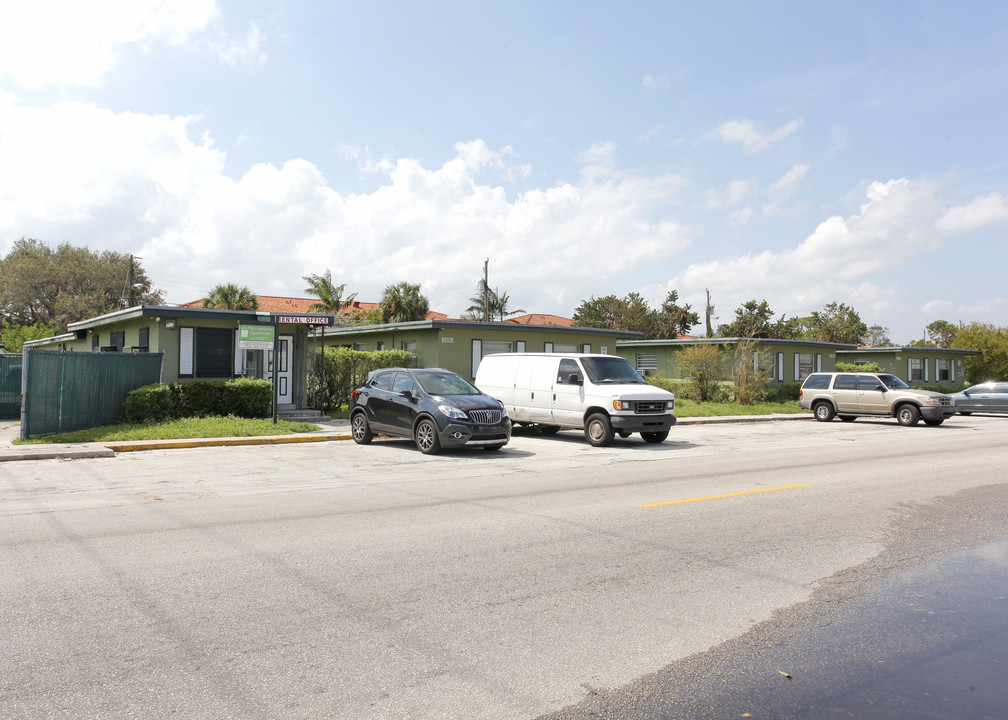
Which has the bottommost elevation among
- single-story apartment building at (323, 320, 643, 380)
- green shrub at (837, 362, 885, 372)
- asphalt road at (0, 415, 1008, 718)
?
asphalt road at (0, 415, 1008, 718)

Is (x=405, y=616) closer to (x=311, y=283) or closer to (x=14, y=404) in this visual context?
(x=14, y=404)

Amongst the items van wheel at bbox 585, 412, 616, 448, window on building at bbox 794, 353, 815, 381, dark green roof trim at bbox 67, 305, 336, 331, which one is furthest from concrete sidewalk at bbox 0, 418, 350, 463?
window on building at bbox 794, 353, 815, 381

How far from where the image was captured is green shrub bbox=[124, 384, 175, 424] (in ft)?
58.7

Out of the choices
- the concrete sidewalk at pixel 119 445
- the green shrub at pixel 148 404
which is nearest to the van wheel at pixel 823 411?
the concrete sidewalk at pixel 119 445

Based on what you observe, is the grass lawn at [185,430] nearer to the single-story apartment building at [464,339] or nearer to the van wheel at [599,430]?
the van wheel at [599,430]

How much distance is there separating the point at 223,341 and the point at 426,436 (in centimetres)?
941

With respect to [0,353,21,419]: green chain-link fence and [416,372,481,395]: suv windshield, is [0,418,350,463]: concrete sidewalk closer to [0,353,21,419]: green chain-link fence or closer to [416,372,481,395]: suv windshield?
[416,372,481,395]: suv windshield

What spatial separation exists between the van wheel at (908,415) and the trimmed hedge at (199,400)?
20.1 m

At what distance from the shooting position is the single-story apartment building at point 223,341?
1961cm

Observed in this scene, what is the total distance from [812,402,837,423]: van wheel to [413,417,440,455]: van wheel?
17382mm

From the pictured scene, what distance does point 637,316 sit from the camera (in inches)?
2131

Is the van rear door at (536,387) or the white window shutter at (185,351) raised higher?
the white window shutter at (185,351)

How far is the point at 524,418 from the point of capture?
18.1 metres

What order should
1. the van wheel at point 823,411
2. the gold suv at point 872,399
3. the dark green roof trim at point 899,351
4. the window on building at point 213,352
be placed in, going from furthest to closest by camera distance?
the dark green roof trim at point 899,351 < the van wheel at point 823,411 < the gold suv at point 872,399 < the window on building at point 213,352
